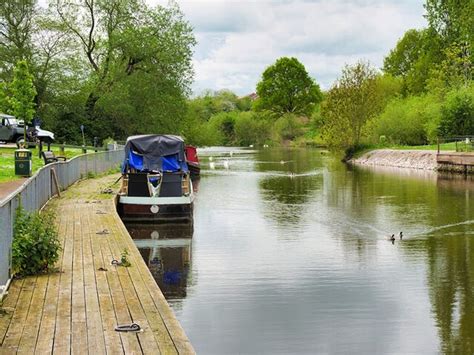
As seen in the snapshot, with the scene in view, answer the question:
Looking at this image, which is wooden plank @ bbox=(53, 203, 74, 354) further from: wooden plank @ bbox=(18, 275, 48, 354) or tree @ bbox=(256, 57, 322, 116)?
tree @ bbox=(256, 57, 322, 116)

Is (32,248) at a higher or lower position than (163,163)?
lower

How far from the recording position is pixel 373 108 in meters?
65.2

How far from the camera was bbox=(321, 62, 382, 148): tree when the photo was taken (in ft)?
212

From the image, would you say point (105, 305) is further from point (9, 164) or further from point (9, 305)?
point (9, 164)

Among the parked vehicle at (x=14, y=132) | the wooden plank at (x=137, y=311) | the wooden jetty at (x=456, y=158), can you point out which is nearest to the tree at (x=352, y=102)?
the wooden jetty at (x=456, y=158)

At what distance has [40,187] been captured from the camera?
19.1 meters

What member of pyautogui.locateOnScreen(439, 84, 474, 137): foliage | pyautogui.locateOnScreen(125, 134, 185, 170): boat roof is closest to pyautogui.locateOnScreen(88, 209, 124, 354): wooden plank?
pyautogui.locateOnScreen(125, 134, 185, 170): boat roof

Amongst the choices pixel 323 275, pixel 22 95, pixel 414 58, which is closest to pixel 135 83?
pixel 22 95

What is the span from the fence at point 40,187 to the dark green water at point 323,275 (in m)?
3.12

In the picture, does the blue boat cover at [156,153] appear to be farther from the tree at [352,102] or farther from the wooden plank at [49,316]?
the tree at [352,102]

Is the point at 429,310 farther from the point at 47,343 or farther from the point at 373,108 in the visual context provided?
the point at 373,108

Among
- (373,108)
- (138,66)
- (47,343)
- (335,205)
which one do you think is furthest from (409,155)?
(47,343)

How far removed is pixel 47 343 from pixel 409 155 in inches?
2005

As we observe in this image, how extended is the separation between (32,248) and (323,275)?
6.91 m
